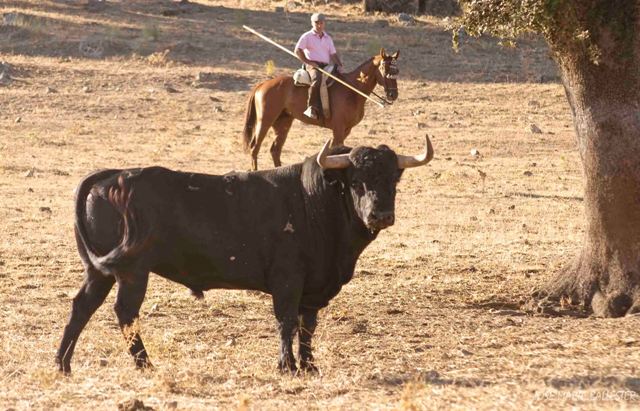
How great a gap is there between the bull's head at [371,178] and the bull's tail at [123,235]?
4.15ft

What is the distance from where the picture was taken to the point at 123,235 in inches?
337

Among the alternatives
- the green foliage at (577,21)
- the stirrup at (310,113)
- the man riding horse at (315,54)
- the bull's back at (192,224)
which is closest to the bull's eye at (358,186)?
the bull's back at (192,224)

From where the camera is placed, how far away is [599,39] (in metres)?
10.2

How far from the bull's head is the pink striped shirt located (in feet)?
34.3

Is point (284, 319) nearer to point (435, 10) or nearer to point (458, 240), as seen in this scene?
point (458, 240)

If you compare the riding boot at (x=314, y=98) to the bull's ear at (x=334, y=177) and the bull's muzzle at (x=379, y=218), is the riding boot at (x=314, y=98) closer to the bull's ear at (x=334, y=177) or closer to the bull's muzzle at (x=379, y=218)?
the bull's ear at (x=334, y=177)

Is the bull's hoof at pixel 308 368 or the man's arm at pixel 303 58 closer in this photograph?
the bull's hoof at pixel 308 368

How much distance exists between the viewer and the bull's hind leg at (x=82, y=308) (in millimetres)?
8594

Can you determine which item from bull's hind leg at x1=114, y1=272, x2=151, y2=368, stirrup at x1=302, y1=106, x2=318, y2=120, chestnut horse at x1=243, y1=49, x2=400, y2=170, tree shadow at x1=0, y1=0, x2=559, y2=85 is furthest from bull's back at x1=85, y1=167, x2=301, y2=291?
tree shadow at x1=0, y1=0, x2=559, y2=85

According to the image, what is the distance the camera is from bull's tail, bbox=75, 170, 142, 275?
846 cm

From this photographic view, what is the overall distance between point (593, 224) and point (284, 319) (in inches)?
129

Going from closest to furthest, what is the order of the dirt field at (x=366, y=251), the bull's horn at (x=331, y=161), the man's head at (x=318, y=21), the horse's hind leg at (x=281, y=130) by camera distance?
the dirt field at (x=366, y=251), the bull's horn at (x=331, y=161), the man's head at (x=318, y=21), the horse's hind leg at (x=281, y=130)

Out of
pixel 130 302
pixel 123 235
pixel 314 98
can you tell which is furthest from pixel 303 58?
pixel 130 302

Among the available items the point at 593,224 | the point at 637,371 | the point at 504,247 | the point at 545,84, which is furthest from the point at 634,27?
the point at 545,84
